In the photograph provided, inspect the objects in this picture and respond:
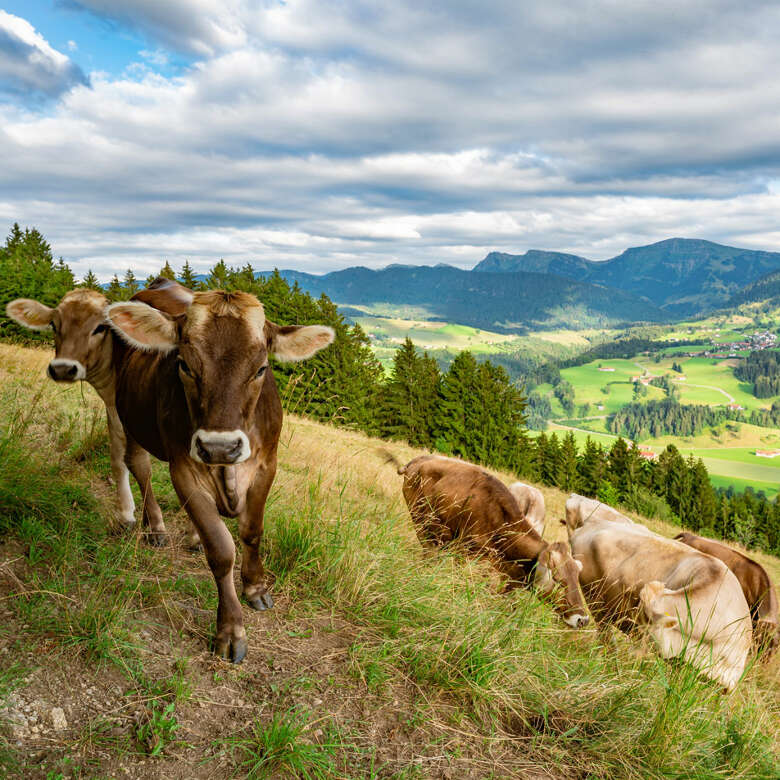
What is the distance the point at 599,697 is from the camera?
3324mm

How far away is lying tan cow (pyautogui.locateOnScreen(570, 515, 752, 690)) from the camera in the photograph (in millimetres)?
5504

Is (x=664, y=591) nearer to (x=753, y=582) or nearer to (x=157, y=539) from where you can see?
(x=753, y=582)

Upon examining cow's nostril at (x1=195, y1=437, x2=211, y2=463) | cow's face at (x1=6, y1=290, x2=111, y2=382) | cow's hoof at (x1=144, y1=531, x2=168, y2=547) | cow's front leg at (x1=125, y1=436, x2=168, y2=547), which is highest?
cow's face at (x1=6, y1=290, x2=111, y2=382)

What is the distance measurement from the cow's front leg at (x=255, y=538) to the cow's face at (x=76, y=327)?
102 inches

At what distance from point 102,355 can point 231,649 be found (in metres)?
3.58

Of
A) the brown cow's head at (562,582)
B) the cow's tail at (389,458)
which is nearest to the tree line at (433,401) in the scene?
the cow's tail at (389,458)

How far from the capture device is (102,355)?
17.8ft

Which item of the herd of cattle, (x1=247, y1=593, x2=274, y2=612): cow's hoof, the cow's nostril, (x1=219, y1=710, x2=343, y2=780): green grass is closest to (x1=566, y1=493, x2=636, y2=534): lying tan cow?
the herd of cattle

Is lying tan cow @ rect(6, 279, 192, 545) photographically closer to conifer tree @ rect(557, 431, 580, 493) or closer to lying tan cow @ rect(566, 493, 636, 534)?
lying tan cow @ rect(566, 493, 636, 534)

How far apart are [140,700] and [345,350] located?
38.7 metres

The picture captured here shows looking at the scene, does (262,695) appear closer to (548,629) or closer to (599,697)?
(599,697)

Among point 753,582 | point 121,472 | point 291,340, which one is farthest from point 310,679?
point 753,582

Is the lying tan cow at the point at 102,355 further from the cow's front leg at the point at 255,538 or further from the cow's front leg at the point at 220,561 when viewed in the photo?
the cow's front leg at the point at 220,561

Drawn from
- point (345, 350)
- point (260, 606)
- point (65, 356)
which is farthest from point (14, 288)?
point (260, 606)
